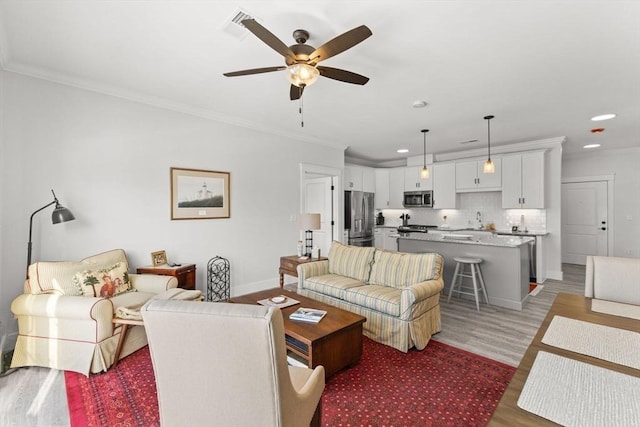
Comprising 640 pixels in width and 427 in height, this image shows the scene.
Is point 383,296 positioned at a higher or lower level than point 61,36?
lower

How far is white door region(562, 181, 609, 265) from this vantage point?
6.57 meters

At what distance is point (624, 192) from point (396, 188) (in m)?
4.72

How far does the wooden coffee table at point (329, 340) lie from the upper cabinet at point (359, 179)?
4308 millimetres

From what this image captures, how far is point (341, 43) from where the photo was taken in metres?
1.87

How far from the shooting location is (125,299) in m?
2.79

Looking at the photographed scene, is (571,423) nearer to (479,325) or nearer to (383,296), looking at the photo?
(383,296)

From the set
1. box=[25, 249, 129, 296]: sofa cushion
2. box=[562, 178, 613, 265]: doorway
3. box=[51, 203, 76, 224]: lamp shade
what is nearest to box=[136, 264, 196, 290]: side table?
box=[25, 249, 129, 296]: sofa cushion

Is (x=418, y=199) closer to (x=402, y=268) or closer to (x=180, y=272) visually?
(x=402, y=268)

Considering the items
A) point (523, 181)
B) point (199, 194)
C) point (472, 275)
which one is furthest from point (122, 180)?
point (523, 181)

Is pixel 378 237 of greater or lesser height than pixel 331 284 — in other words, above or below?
above

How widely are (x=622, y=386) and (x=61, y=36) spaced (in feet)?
12.5

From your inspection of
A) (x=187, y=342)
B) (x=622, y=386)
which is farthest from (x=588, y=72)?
(x=187, y=342)

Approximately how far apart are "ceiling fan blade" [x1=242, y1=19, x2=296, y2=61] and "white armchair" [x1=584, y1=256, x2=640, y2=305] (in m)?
2.43

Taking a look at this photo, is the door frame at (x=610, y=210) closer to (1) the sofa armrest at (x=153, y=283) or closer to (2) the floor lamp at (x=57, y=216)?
(1) the sofa armrest at (x=153, y=283)
